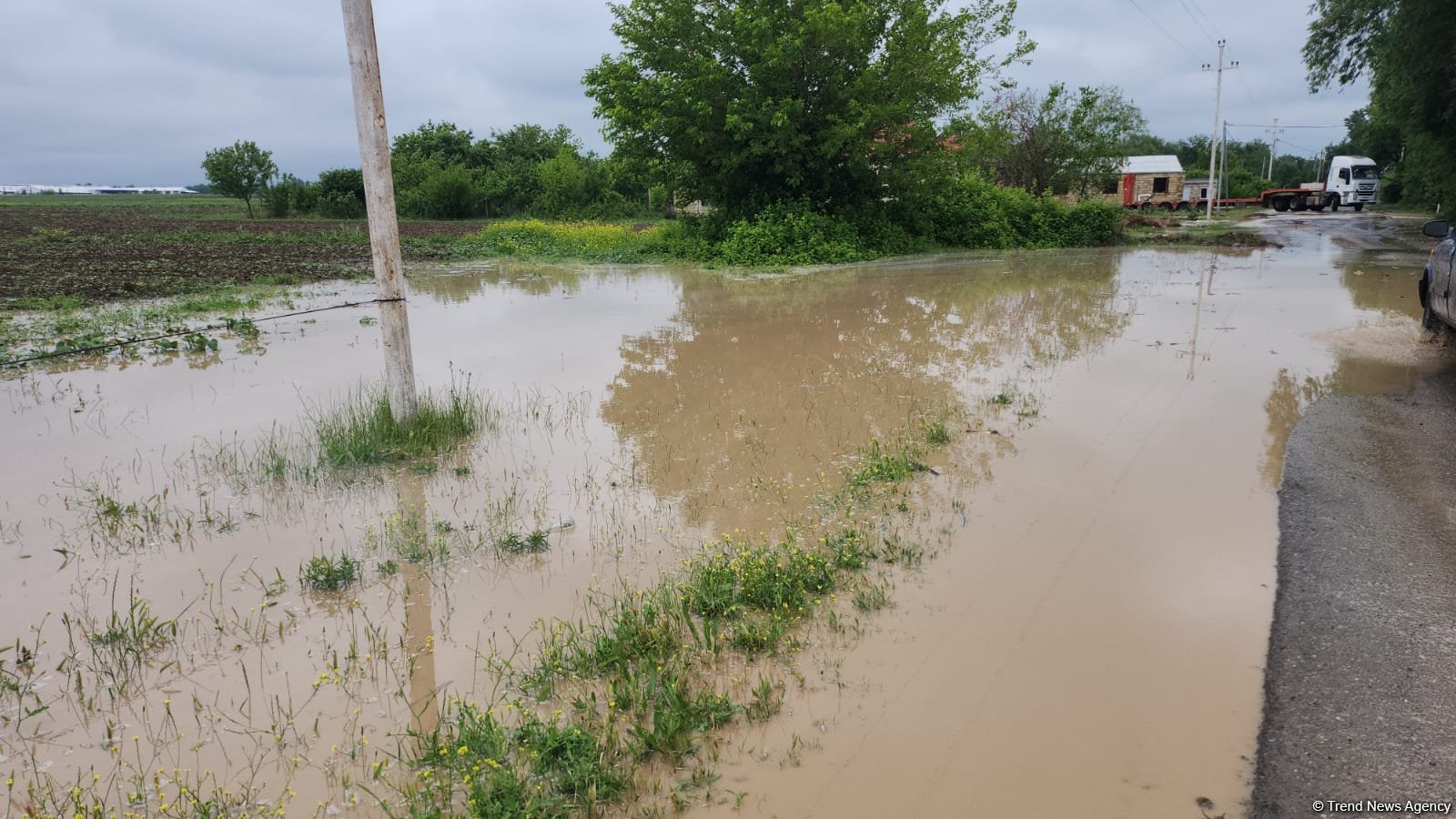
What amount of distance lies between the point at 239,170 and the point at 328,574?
58450 mm

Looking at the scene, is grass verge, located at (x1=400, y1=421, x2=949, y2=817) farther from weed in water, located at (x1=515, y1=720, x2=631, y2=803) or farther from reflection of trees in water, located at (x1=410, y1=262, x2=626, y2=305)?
reflection of trees in water, located at (x1=410, y1=262, x2=626, y2=305)

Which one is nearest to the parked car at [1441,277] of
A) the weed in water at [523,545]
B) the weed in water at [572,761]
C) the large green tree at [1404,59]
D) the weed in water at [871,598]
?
the weed in water at [871,598]

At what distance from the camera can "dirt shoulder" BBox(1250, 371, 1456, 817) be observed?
113 inches

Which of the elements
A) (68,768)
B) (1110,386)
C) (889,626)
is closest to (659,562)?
(889,626)

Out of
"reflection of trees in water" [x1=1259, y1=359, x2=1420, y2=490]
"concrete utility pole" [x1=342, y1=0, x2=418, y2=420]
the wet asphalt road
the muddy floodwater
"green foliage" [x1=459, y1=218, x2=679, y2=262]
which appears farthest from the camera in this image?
"green foliage" [x1=459, y1=218, x2=679, y2=262]

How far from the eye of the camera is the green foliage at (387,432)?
6605 mm

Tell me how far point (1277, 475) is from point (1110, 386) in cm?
287

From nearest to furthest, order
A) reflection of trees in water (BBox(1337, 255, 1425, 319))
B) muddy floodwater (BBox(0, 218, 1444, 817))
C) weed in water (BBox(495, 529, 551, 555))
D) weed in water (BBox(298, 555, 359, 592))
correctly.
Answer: muddy floodwater (BBox(0, 218, 1444, 817)) → weed in water (BBox(298, 555, 359, 592)) → weed in water (BBox(495, 529, 551, 555)) → reflection of trees in water (BBox(1337, 255, 1425, 319))

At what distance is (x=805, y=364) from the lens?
1023cm

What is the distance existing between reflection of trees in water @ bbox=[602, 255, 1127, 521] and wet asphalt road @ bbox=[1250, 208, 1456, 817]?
306 cm

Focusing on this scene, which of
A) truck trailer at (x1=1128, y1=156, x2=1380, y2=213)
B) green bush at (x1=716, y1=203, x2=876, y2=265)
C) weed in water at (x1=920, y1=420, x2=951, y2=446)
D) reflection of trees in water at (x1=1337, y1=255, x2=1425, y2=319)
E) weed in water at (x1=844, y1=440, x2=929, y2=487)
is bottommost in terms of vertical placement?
weed in water at (x1=844, y1=440, x2=929, y2=487)

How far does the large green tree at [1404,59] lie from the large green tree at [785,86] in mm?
9822

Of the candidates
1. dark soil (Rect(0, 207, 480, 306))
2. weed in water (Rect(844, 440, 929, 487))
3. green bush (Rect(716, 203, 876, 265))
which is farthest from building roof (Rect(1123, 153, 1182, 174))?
weed in water (Rect(844, 440, 929, 487))

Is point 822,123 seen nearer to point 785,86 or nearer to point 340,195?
point 785,86
